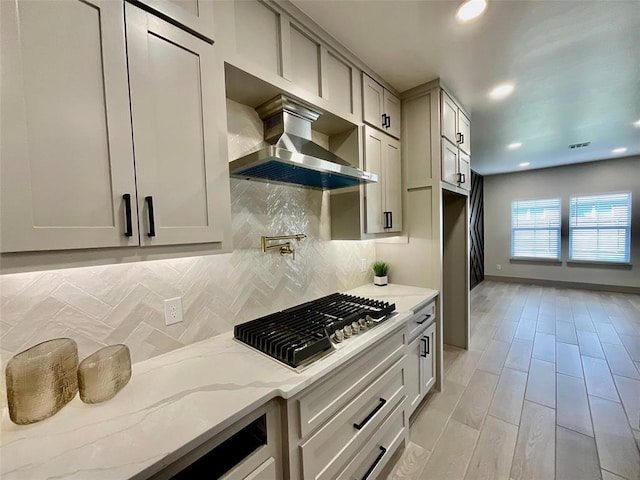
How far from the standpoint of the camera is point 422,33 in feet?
5.67

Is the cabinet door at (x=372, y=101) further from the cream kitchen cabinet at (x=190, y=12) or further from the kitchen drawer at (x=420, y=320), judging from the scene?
the kitchen drawer at (x=420, y=320)

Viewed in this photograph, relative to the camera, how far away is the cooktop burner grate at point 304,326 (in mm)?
1164

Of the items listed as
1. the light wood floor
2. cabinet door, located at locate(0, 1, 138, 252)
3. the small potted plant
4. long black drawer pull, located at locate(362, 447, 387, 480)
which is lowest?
the light wood floor

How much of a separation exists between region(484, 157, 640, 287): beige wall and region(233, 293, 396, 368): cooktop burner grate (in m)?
6.43

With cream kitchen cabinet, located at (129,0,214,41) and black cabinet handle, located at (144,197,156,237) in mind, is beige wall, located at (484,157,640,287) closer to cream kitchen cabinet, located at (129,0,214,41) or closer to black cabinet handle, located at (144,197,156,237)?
cream kitchen cabinet, located at (129,0,214,41)

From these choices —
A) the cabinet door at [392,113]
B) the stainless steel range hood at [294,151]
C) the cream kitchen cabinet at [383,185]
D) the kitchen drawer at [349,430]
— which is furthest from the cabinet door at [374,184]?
the kitchen drawer at [349,430]

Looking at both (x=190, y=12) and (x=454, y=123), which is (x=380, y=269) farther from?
(x=190, y=12)

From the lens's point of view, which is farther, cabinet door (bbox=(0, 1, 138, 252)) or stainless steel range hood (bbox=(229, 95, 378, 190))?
stainless steel range hood (bbox=(229, 95, 378, 190))

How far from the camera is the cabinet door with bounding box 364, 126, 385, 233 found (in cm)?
205

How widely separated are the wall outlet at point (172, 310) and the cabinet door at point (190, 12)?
4.00ft

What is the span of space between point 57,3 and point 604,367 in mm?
4732

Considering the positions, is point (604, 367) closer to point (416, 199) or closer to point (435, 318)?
point (435, 318)

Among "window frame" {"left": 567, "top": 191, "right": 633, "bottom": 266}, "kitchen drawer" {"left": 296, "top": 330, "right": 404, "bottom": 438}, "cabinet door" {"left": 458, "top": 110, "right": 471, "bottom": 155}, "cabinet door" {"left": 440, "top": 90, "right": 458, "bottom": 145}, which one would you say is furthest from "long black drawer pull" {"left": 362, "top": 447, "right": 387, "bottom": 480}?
"window frame" {"left": 567, "top": 191, "right": 633, "bottom": 266}

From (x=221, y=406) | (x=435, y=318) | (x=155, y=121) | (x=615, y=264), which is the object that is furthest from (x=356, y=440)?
(x=615, y=264)
